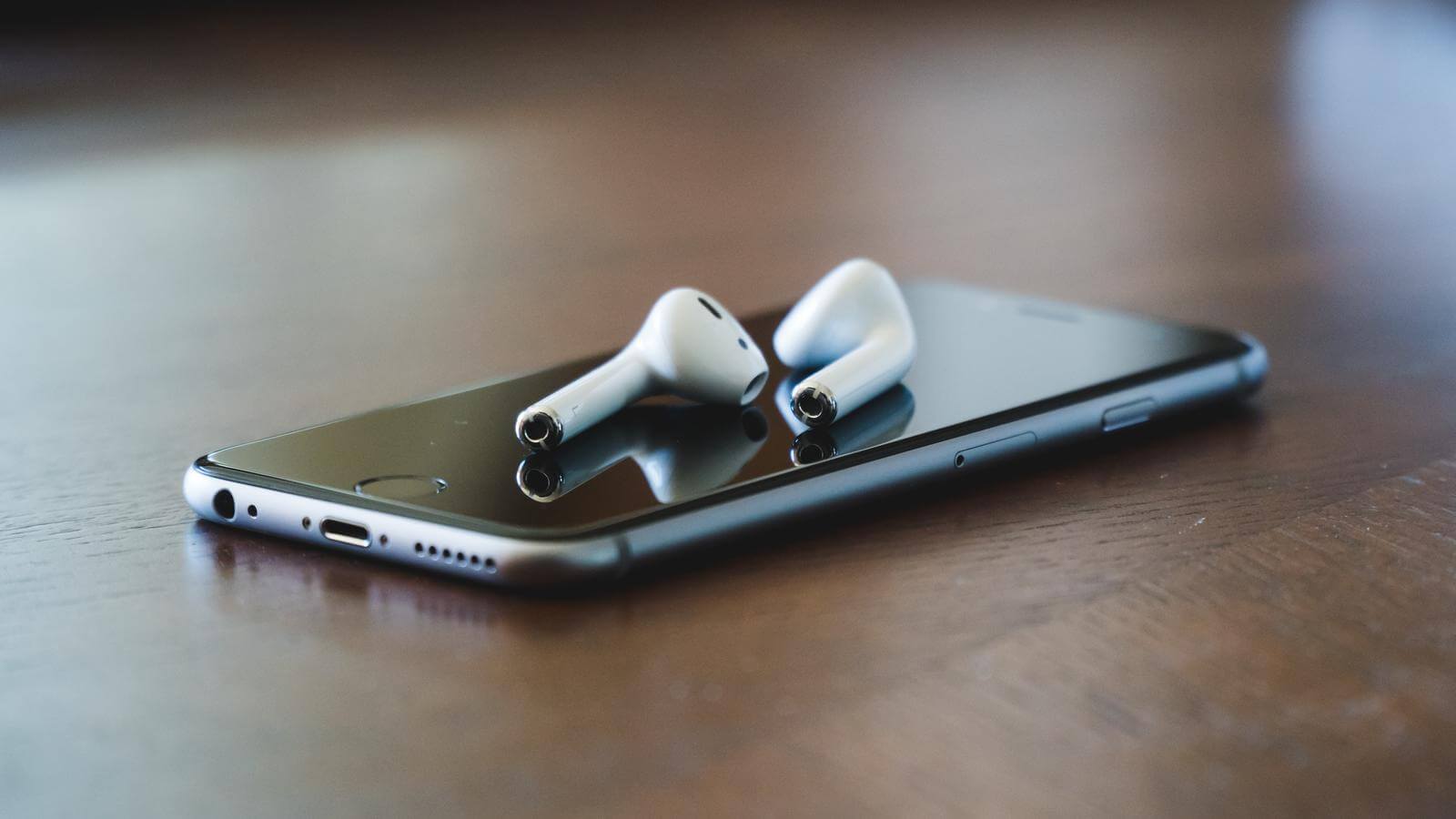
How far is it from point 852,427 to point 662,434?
0.08 m

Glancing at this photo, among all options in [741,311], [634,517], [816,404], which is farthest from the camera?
[741,311]

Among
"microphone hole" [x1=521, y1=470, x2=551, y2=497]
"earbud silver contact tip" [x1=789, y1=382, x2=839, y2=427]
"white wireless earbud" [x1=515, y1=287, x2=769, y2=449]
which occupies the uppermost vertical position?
"white wireless earbud" [x1=515, y1=287, x2=769, y2=449]

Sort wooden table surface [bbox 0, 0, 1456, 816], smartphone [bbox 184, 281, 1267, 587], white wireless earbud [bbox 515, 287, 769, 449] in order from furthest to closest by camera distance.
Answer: white wireless earbud [bbox 515, 287, 769, 449], smartphone [bbox 184, 281, 1267, 587], wooden table surface [bbox 0, 0, 1456, 816]

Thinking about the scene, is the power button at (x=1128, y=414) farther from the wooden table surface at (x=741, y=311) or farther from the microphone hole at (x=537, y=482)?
the microphone hole at (x=537, y=482)

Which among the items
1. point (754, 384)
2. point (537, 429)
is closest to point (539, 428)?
point (537, 429)

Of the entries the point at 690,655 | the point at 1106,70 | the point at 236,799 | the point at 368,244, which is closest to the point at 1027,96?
the point at 1106,70

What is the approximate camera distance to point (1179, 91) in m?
1.58

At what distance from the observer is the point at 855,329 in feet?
2.07

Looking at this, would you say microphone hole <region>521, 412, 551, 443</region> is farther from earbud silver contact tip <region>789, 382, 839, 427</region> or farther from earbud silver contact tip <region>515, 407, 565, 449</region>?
earbud silver contact tip <region>789, 382, 839, 427</region>

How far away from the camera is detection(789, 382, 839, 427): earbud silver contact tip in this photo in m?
0.57

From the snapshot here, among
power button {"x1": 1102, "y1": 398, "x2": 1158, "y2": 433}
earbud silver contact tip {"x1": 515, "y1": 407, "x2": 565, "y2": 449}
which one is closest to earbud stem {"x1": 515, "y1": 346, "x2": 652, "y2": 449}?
earbud silver contact tip {"x1": 515, "y1": 407, "x2": 565, "y2": 449}

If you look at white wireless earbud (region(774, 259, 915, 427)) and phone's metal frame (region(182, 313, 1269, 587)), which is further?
white wireless earbud (region(774, 259, 915, 427))

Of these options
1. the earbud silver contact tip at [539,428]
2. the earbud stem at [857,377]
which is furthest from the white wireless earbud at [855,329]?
the earbud silver contact tip at [539,428]

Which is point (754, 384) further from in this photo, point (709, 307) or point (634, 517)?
point (634, 517)
